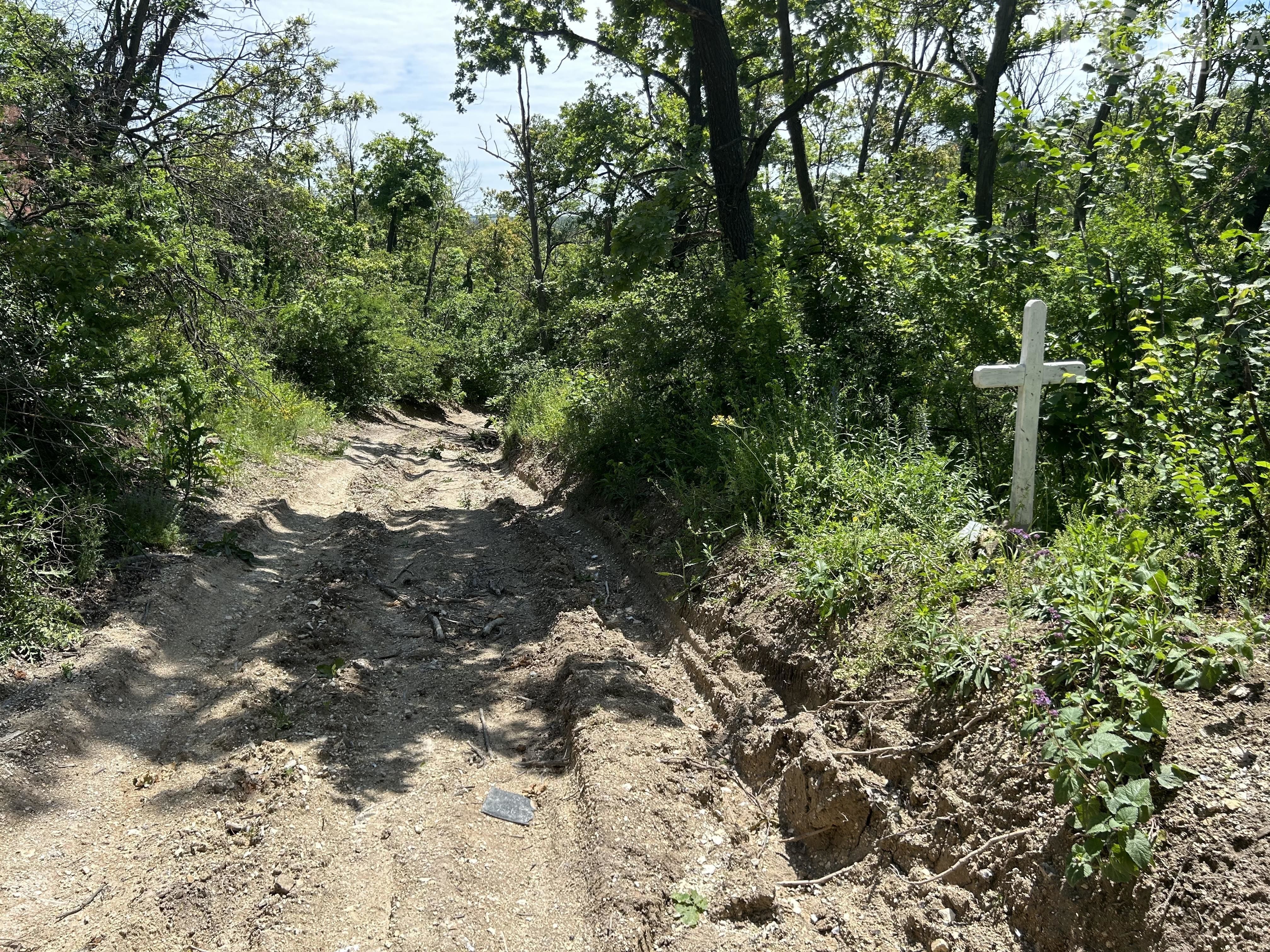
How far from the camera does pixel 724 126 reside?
11.4 m

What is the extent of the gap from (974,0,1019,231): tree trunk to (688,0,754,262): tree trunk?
4.65 m

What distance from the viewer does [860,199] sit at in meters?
10.1

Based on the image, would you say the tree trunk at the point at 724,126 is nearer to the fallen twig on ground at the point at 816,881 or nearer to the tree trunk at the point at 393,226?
the fallen twig on ground at the point at 816,881

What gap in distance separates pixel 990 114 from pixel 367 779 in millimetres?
14999

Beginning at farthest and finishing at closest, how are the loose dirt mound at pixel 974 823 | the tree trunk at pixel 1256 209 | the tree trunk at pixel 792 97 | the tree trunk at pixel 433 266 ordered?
the tree trunk at pixel 433 266
the tree trunk at pixel 792 97
the tree trunk at pixel 1256 209
the loose dirt mound at pixel 974 823

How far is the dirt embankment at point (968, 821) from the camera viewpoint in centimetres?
270

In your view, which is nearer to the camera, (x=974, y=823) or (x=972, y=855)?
(x=972, y=855)

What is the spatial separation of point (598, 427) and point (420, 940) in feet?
27.6

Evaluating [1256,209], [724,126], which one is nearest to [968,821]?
[1256,209]

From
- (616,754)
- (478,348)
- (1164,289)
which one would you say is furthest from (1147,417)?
(478,348)

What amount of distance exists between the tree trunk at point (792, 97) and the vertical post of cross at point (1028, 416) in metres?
8.62

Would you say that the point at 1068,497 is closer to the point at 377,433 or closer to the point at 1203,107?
the point at 1203,107

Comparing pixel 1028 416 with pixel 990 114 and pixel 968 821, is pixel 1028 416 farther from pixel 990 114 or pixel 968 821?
pixel 990 114

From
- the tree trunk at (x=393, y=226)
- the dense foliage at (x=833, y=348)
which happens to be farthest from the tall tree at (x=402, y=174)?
the dense foliage at (x=833, y=348)
